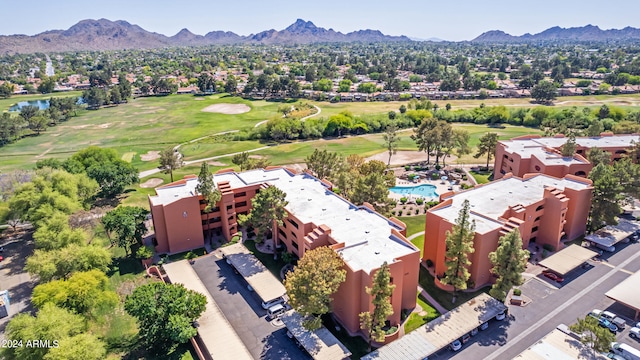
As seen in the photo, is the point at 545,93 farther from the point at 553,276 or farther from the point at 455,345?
the point at 455,345

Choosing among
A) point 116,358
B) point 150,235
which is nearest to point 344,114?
point 150,235

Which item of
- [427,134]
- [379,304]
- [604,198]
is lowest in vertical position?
[379,304]

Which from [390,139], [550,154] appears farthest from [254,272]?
[550,154]

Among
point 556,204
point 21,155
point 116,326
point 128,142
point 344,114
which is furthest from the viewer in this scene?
point 344,114

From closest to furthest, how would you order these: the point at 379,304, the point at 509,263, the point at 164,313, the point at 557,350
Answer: the point at 557,350 < the point at 379,304 < the point at 164,313 < the point at 509,263

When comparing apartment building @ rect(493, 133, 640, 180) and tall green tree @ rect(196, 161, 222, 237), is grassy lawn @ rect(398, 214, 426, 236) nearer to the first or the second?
apartment building @ rect(493, 133, 640, 180)

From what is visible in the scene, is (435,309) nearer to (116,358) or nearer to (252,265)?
(252,265)

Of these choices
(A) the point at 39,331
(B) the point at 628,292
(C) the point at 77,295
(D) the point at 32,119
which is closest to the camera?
(A) the point at 39,331

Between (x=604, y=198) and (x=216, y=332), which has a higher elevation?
(x=604, y=198)
